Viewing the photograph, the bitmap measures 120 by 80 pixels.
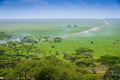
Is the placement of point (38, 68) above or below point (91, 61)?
above

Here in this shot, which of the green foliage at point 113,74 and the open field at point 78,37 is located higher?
the green foliage at point 113,74

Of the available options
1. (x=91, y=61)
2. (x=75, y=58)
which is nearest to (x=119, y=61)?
(x=91, y=61)

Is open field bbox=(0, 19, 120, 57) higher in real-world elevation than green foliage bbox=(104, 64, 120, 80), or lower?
lower

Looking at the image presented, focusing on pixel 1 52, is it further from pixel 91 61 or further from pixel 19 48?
pixel 91 61

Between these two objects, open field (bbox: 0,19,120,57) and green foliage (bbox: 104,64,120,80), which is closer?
green foliage (bbox: 104,64,120,80)

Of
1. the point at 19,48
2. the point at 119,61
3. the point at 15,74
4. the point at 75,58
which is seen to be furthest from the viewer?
the point at 19,48

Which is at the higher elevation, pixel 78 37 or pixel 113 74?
pixel 113 74

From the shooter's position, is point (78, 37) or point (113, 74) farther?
point (78, 37)

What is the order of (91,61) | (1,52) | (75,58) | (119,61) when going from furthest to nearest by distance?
(1,52) → (75,58) → (91,61) → (119,61)

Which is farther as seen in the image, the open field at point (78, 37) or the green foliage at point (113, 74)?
the open field at point (78, 37)

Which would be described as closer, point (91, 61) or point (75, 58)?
point (91, 61)
